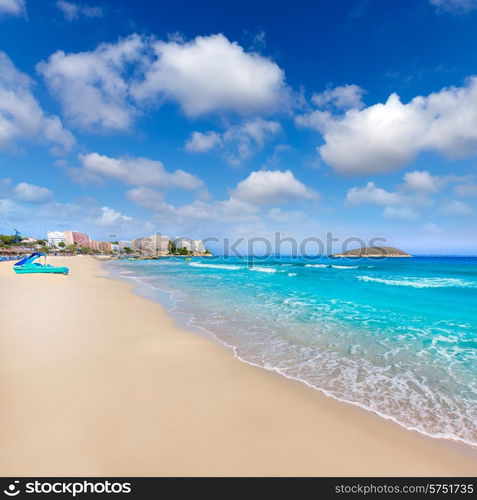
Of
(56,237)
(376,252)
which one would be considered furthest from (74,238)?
(376,252)

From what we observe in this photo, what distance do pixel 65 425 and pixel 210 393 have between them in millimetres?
2183

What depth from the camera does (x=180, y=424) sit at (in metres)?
3.43

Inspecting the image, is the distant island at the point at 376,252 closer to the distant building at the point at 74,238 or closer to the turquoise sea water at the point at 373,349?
the turquoise sea water at the point at 373,349

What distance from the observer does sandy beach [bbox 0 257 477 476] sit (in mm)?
2771

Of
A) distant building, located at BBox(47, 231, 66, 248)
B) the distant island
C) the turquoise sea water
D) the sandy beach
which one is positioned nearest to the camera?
the sandy beach

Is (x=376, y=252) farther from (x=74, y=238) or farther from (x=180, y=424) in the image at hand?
(x=74, y=238)

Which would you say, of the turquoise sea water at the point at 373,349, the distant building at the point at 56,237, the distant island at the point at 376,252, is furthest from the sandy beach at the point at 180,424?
the distant building at the point at 56,237

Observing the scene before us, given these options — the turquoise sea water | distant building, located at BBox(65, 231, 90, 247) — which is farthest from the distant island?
distant building, located at BBox(65, 231, 90, 247)

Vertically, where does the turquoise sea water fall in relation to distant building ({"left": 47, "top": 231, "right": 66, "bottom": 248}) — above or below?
below

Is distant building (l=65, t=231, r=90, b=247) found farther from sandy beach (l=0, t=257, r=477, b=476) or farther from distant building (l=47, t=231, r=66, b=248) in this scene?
sandy beach (l=0, t=257, r=477, b=476)

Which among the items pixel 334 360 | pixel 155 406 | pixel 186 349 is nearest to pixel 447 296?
pixel 334 360

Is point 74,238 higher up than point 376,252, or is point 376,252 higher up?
point 74,238
